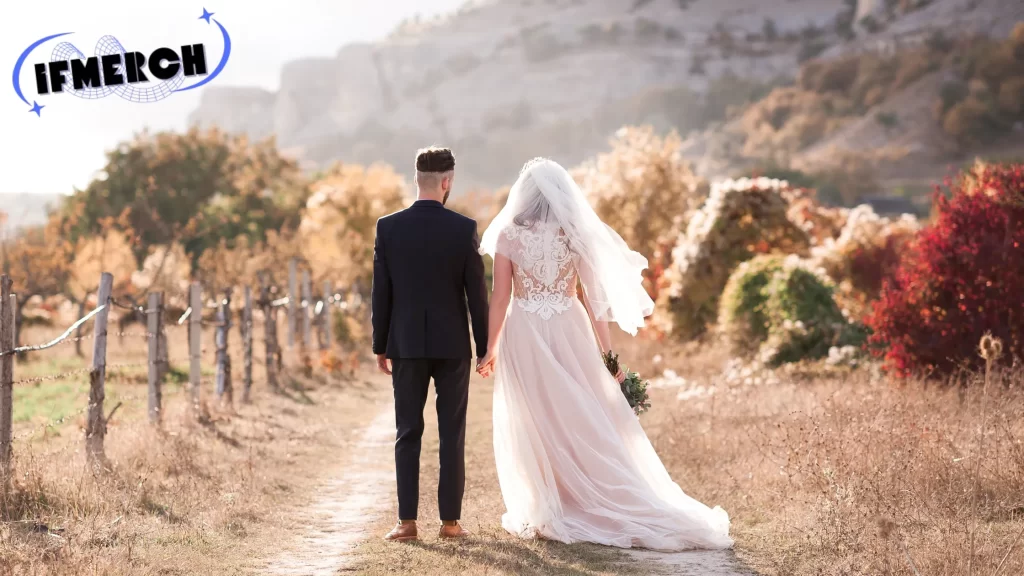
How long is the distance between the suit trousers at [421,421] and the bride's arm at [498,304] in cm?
25

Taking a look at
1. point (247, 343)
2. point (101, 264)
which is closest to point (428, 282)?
point (247, 343)

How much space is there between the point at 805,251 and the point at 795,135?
115785mm

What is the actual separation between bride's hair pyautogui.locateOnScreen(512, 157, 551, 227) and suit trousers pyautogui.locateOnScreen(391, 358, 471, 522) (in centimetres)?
107

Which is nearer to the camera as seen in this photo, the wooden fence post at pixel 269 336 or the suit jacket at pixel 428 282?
the suit jacket at pixel 428 282

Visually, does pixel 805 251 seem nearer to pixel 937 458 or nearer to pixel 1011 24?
pixel 937 458

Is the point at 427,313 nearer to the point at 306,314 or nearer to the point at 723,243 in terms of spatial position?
the point at 723,243

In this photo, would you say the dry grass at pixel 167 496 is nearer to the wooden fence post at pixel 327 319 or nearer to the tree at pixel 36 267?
the wooden fence post at pixel 327 319

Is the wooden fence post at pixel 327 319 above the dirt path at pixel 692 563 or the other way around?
above

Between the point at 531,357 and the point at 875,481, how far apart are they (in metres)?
2.48

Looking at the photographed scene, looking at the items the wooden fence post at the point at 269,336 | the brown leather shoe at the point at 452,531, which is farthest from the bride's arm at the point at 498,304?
the wooden fence post at the point at 269,336

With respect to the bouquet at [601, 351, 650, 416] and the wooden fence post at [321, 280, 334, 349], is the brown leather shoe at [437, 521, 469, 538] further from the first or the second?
the wooden fence post at [321, 280, 334, 349]

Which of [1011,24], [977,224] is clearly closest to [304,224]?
[977,224]

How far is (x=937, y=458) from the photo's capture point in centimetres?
805

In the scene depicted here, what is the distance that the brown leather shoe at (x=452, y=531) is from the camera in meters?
7.32
